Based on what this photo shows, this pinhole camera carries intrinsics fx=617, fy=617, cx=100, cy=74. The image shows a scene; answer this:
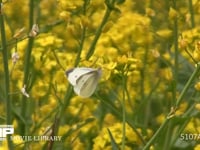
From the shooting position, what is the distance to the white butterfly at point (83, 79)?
4.40 ft

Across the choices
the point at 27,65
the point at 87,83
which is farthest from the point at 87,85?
the point at 27,65

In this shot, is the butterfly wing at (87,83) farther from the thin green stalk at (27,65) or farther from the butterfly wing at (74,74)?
the thin green stalk at (27,65)

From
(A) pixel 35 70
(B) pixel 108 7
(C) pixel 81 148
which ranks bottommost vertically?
(C) pixel 81 148

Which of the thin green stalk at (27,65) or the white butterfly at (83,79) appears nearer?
the white butterfly at (83,79)

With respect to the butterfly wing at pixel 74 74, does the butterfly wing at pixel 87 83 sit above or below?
below

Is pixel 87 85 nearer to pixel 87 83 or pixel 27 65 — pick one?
pixel 87 83

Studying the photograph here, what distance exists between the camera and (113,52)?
2.07 meters


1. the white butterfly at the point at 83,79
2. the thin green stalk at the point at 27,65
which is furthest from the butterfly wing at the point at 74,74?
the thin green stalk at the point at 27,65

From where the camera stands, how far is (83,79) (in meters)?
1.38

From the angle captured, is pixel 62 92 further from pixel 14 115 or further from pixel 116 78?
pixel 116 78

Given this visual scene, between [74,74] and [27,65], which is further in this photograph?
[27,65]

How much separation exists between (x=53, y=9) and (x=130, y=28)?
4.51 ft

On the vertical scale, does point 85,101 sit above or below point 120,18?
below

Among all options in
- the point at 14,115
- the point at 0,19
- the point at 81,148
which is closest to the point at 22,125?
the point at 14,115
